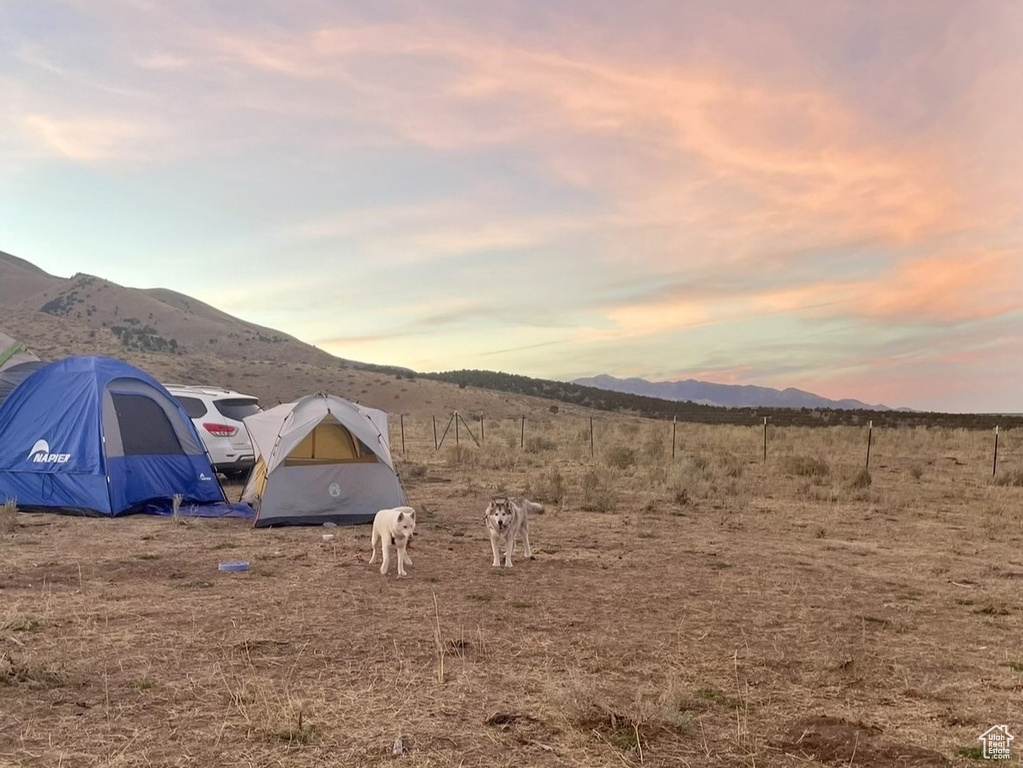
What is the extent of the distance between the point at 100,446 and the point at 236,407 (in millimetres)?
3994

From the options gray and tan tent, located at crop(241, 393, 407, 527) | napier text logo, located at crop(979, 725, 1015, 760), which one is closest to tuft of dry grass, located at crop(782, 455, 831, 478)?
gray and tan tent, located at crop(241, 393, 407, 527)

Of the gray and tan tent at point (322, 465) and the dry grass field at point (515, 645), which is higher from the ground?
the gray and tan tent at point (322, 465)

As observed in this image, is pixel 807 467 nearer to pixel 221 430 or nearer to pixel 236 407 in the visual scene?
pixel 236 407

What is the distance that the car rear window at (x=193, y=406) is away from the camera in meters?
15.8

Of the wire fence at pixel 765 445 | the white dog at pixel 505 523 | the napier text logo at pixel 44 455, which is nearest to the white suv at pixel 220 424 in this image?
the napier text logo at pixel 44 455

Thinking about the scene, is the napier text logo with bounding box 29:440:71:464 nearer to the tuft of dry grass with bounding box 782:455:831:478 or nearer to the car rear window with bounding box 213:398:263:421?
the car rear window with bounding box 213:398:263:421

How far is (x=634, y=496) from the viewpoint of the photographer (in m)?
16.2

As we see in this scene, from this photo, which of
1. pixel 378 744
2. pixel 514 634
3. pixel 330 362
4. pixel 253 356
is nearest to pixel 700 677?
pixel 514 634

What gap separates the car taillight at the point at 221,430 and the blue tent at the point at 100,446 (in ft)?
5.55

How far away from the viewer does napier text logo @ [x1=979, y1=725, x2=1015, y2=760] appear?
171 inches

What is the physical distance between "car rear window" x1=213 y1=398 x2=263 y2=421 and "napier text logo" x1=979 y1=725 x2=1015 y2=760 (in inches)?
561

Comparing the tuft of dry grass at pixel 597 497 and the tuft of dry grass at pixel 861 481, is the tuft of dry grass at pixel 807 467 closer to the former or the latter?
the tuft of dry grass at pixel 861 481

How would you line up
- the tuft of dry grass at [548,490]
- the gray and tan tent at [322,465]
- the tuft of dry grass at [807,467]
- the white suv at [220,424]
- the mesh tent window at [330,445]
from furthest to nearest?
the tuft of dry grass at [807,467], the white suv at [220,424], the tuft of dry grass at [548,490], the mesh tent window at [330,445], the gray and tan tent at [322,465]

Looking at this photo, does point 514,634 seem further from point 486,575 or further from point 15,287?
point 15,287
